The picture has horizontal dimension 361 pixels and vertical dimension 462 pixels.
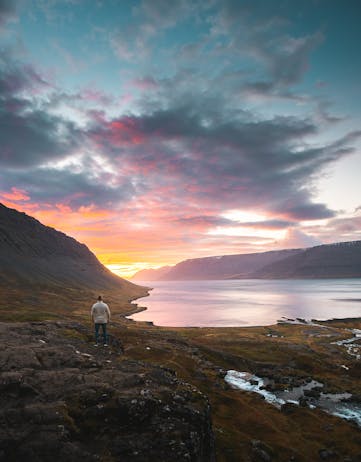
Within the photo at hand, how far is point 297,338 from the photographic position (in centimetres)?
8981

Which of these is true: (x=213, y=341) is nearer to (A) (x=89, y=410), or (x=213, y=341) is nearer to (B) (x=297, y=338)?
(B) (x=297, y=338)

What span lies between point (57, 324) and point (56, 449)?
33.5 metres

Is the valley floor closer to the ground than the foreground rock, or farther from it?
closer to the ground

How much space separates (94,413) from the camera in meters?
15.9

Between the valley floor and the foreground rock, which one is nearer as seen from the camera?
the foreground rock

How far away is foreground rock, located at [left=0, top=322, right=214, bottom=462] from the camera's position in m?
13.5

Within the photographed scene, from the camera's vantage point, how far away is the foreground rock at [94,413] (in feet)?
44.4

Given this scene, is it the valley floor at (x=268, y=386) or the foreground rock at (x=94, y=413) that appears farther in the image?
the valley floor at (x=268, y=386)

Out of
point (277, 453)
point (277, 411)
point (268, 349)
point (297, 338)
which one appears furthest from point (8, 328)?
point (297, 338)

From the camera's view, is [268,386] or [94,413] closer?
[94,413]

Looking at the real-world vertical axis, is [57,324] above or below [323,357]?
above

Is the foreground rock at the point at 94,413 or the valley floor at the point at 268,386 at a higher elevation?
the foreground rock at the point at 94,413

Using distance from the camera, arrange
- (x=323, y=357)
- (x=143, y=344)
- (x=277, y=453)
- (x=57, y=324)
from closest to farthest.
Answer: (x=277, y=453)
(x=57, y=324)
(x=143, y=344)
(x=323, y=357)

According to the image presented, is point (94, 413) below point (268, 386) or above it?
above
